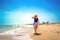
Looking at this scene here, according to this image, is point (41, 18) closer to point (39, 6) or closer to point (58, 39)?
point (39, 6)

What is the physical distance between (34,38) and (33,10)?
3.51 feet

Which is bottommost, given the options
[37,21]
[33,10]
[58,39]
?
[58,39]

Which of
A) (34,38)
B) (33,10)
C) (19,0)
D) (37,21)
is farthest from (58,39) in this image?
(19,0)

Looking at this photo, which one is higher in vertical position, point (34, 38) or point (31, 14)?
point (31, 14)

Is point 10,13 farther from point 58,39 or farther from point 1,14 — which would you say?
point 58,39

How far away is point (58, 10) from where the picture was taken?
504cm

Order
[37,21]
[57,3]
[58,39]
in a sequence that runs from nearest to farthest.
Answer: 1. [58,39]
2. [37,21]
3. [57,3]

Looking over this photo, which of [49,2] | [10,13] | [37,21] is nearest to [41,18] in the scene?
[37,21]

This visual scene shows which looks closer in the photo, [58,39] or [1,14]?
[58,39]

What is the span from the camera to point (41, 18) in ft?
16.1

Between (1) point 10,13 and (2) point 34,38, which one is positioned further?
(1) point 10,13

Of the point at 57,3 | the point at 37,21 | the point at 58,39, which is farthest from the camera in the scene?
the point at 57,3

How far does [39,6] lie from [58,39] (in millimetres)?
1330

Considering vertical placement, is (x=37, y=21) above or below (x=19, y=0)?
below
